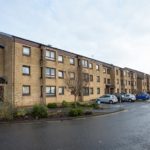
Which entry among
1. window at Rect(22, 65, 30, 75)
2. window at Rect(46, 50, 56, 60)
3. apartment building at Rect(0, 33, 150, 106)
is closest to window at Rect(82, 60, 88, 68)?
apartment building at Rect(0, 33, 150, 106)

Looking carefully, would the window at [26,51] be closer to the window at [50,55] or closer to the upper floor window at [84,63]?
the window at [50,55]

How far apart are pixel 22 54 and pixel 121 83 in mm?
40675

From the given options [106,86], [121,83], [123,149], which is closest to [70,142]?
[123,149]

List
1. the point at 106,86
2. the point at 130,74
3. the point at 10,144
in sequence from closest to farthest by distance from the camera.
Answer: the point at 10,144 → the point at 106,86 → the point at 130,74

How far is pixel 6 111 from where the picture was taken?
1834cm

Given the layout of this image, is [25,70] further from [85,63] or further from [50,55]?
[85,63]

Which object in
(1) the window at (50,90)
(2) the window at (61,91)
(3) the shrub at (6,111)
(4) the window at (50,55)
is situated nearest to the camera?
(3) the shrub at (6,111)

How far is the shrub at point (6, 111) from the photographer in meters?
18.1

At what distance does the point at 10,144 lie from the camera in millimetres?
9867

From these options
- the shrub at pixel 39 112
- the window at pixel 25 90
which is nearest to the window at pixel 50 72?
the window at pixel 25 90

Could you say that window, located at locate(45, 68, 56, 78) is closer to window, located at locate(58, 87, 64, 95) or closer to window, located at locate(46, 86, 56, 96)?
window, located at locate(46, 86, 56, 96)

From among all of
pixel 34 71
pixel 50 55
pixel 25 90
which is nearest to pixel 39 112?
pixel 25 90

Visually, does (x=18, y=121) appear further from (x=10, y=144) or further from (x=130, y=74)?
(x=130, y=74)

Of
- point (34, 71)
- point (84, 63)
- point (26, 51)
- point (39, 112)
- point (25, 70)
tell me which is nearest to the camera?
point (39, 112)
